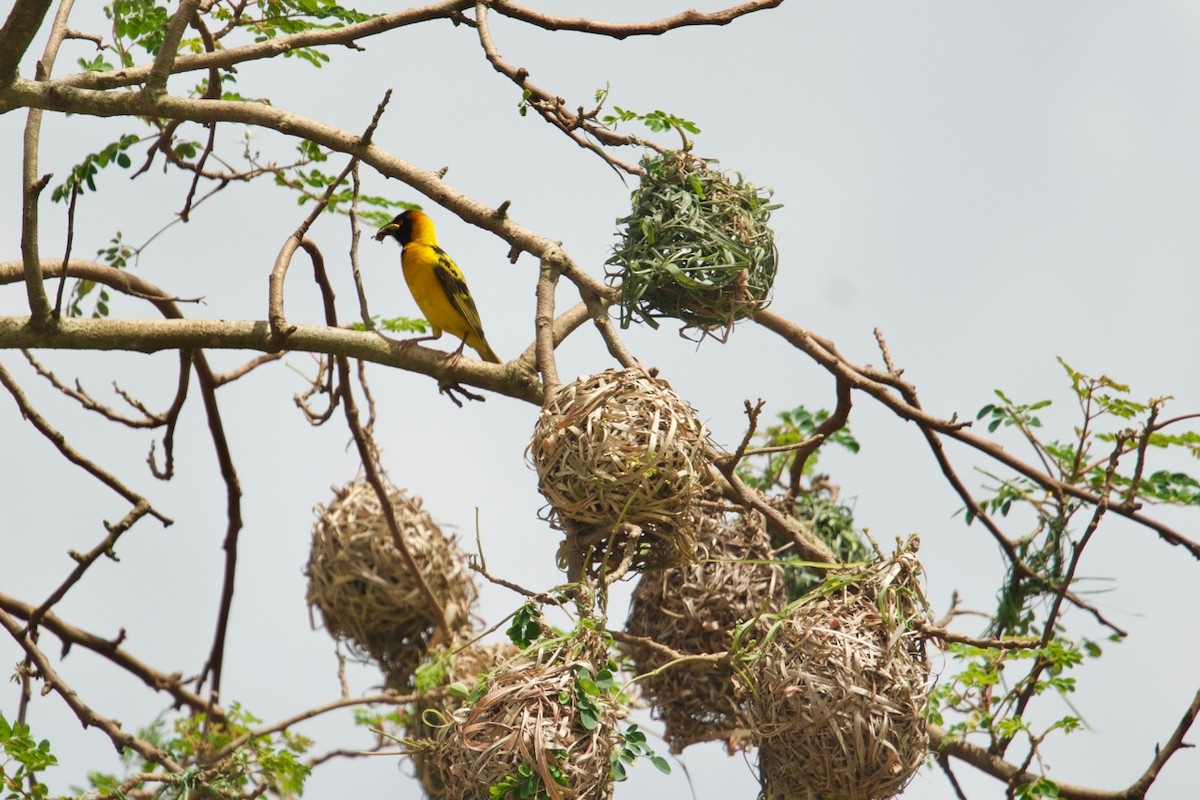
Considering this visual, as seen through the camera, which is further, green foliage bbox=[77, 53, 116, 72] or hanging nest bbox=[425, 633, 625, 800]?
green foliage bbox=[77, 53, 116, 72]

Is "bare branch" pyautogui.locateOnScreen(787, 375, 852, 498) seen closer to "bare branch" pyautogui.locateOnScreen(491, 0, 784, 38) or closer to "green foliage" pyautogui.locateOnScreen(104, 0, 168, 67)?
"bare branch" pyautogui.locateOnScreen(491, 0, 784, 38)

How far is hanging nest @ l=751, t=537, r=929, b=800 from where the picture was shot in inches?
120

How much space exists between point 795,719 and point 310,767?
6.51 ft

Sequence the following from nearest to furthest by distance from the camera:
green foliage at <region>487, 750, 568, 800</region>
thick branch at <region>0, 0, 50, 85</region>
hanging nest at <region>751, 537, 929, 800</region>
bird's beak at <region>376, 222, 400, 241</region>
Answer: green foliage at <region>487, 750, 568, 800</region> < hanging nest at <region>751, 537, 929, 800</region> < thick branch at <region>0, 0, 50, 85</region> < bird's beak at <region>376, 222, 400, 241</region>

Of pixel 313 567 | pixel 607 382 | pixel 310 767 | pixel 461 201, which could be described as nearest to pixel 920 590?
pixel 607 382

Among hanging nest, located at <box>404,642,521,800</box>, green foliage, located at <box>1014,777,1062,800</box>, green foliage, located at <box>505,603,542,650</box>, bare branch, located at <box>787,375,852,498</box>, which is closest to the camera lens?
green foliage, located at <box>505,603,542,650</box>

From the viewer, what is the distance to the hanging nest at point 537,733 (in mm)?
2576

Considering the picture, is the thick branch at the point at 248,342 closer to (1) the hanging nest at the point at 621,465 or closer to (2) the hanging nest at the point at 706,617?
(1) the hanging nest at the point at 621,465

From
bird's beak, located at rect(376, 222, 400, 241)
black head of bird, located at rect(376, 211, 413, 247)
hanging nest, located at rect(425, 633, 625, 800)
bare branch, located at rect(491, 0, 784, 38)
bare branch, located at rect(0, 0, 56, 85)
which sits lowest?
hanging nest, located at rect(425, 633, 625, 800)

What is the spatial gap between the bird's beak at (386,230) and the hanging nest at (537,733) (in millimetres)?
2662

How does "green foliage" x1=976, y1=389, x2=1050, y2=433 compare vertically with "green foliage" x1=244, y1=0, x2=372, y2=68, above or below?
below

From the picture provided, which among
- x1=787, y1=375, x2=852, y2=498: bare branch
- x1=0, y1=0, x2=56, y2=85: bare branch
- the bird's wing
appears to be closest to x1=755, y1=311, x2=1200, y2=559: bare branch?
x1=787, y1=375, x2=852, y2=498: bare branch

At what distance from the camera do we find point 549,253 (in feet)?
11.7

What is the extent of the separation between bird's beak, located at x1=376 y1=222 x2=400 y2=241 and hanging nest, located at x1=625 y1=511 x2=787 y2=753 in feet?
5.71
